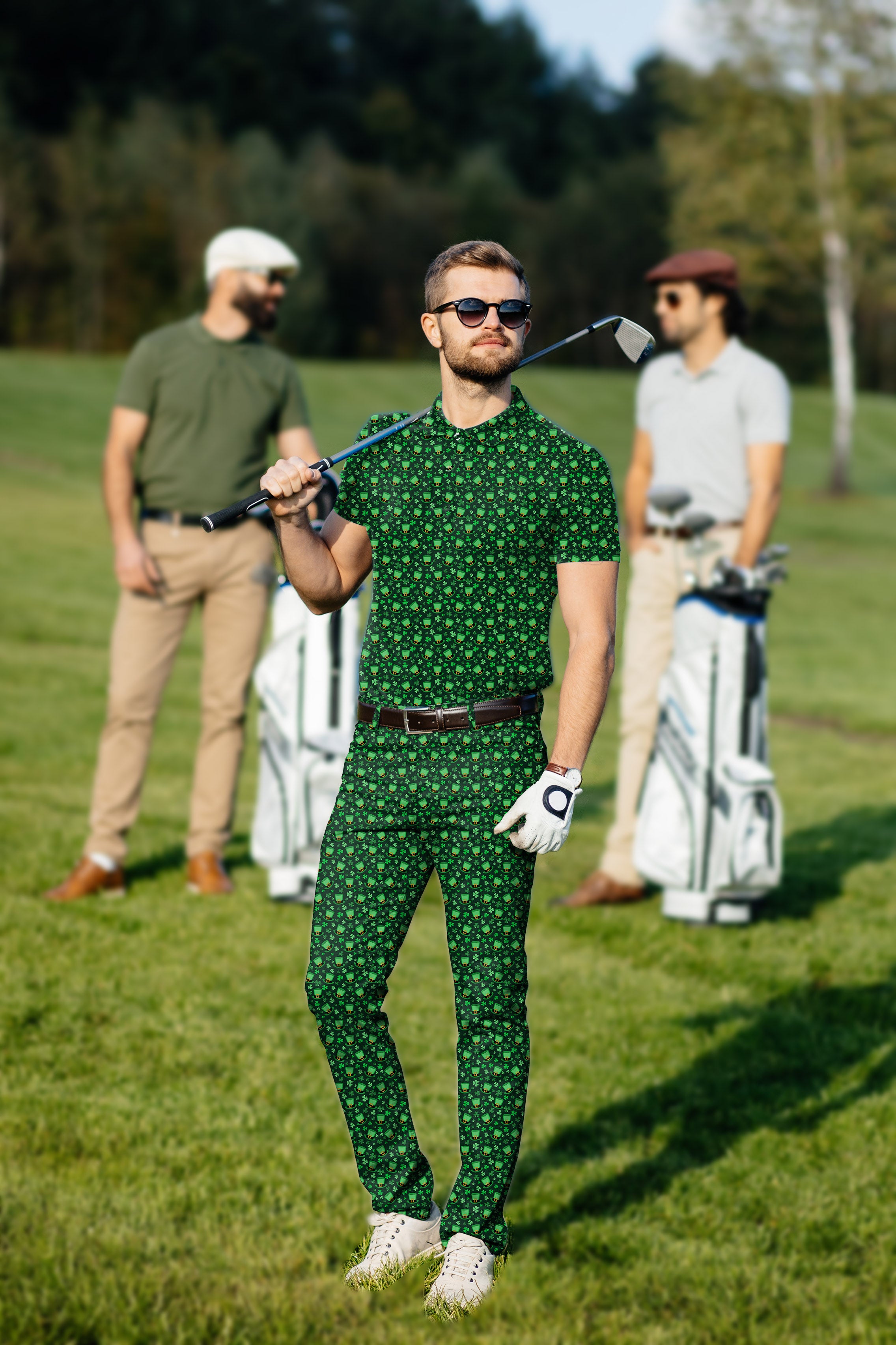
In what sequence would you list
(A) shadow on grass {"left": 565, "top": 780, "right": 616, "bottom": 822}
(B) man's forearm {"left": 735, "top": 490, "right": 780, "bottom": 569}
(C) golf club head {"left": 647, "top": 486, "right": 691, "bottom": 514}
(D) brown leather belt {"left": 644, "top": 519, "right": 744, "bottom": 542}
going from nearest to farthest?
(C) golf club head {"left": 647, "top": 486, "right": 691, "bottom": 514} → (B) man's forearm {"left": 735, "top": 490, "right": 780, "bottom": 569} → (D) brown leather belt {"left": 644, "top": 519, "right": 744, "bottom": 542} → (A) shadow on grass {"left": 565, "top": 780, "right": 616, "bottom": 822}

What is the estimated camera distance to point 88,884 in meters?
6.79

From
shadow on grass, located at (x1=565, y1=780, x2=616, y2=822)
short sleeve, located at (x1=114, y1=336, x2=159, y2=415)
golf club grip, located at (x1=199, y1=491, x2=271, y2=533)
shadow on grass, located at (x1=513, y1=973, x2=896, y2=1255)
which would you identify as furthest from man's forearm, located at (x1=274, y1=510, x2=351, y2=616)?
shadow on grass, located at (x1=565, y1=780, x2=616, y2=822)

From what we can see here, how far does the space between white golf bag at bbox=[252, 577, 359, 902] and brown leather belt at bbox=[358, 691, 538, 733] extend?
10.6 ft

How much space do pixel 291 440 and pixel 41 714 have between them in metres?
4.90

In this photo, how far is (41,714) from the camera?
11227 millimetres

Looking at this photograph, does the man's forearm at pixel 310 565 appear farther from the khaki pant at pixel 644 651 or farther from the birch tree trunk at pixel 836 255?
the birch tree trunk at pixel 836 255

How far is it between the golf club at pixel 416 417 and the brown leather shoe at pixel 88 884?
3601 mm

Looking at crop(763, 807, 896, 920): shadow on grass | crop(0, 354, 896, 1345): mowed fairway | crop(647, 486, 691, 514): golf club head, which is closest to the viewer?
crop(0, 354, 896, 1345): mowed fairway

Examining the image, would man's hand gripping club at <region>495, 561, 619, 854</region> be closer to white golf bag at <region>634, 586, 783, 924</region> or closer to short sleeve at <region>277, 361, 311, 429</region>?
white golf bag at <region>634, 586, 783, 924</region>

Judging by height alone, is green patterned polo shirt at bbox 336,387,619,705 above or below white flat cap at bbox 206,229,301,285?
below

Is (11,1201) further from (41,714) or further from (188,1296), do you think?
(41,714)

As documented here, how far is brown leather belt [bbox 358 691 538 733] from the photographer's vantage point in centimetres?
337

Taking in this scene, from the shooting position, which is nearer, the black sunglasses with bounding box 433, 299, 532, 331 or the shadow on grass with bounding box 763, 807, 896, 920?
the black sunglasses with bounding box 433, 299, 532, 331

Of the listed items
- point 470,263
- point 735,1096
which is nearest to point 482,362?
point 470,263
